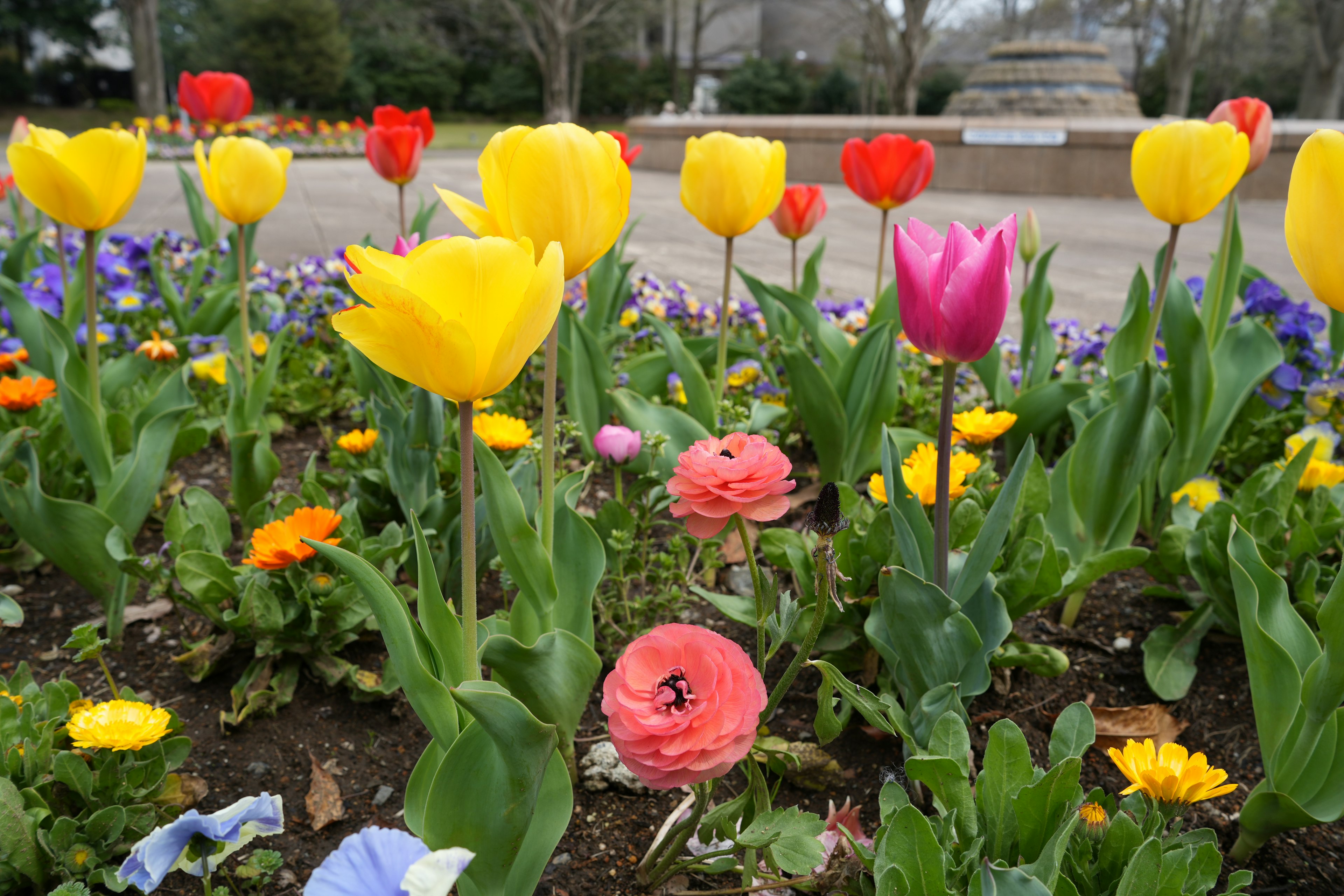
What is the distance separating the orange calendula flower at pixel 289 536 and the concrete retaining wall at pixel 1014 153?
320 inches

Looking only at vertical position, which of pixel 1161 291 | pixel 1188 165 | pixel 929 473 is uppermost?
pixel 1188 165

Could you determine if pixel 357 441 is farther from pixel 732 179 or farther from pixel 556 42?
pixel 556 42

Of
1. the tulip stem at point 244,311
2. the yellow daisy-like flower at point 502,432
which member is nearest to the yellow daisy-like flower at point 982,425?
the yellow daisy-like flower at point 502,432

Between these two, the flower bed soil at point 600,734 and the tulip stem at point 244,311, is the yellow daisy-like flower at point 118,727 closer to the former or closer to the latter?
the flower bed soil at point 600,734

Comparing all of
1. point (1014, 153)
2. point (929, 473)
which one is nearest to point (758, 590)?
point (929, 473)

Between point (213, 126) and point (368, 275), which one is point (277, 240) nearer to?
point (213, 126)

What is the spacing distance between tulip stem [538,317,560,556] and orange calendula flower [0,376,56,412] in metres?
1.31

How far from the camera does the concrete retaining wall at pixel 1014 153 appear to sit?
9.77 meters

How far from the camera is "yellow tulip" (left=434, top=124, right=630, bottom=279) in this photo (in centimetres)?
101

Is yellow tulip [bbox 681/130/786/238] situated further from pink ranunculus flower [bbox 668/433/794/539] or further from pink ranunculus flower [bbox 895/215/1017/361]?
pink ranunculus flower [bbox 668/433/794/539]

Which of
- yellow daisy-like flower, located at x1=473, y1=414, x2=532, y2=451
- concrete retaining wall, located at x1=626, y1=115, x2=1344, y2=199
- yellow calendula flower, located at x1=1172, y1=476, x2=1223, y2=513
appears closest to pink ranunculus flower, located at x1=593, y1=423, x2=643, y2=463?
yellow daisy-like flower, located at x1=473, y1=414, x2=532, y2=451

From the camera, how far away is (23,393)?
188 centimetres

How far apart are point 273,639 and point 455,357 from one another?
939 millimetres

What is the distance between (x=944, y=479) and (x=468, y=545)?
0.56 m
